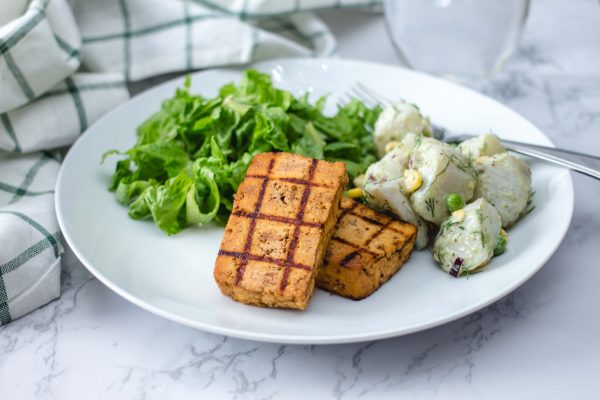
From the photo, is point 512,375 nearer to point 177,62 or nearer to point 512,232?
point 512,232

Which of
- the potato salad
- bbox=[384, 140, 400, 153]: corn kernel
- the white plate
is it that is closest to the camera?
the white plate

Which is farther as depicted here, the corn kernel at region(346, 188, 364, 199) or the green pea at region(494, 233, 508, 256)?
the corn kernel at region(346, 188, 364, 199)

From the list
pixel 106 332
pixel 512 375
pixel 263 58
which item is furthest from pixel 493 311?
pixel 263 58

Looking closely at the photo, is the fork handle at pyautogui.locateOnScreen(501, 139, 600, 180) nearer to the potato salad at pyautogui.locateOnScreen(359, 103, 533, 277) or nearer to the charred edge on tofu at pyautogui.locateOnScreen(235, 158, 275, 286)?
the potato salad at pyautogui.locateOnScreen(359, 103, 533, 277)

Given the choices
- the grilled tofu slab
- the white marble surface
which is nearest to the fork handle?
the white marble surface

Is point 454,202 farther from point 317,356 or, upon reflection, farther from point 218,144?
point 218,144

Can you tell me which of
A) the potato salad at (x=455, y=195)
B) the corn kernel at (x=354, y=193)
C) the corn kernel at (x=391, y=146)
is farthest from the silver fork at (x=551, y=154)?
the corn kernel at (x=354, y=193)
